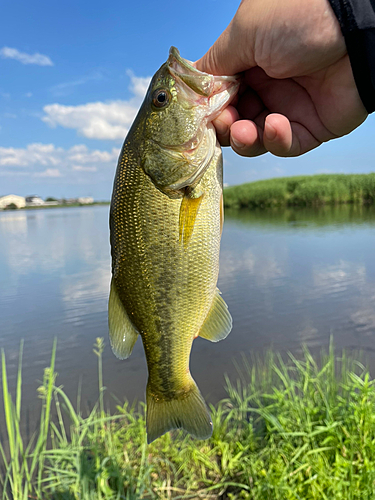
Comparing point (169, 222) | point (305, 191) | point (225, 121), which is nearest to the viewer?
point (169, 222)

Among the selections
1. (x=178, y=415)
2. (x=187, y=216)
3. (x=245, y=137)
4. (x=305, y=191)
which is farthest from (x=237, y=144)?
(x=305, y=191)

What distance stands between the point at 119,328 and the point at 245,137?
1424mm

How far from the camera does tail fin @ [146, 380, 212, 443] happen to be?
6.61 feet

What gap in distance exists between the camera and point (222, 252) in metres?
20.5

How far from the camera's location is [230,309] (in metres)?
11.2

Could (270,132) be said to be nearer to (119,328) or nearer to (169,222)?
(169,222)

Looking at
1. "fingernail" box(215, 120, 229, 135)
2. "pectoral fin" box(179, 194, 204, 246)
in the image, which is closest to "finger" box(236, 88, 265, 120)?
"fingernail" box(215, 120, 229, 135)

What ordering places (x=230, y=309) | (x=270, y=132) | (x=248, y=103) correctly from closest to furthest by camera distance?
(x=270, y=132)
(x=248, y=103)
(x=230, y=309)

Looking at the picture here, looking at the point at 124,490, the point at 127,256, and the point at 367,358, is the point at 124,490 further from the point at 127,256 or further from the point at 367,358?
the point at 367,358

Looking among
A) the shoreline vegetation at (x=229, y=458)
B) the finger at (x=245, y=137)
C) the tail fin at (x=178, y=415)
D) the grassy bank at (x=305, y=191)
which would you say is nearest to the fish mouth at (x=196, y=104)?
the finger at (x=245, y=137)

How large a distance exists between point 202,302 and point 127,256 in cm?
49

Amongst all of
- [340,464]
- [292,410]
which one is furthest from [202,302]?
[292,410]

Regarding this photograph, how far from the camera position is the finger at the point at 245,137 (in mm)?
2289

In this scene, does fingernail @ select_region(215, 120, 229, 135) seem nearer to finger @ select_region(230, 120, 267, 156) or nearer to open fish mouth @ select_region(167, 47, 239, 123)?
finger @ select_region(230, 120, 267, 156)
